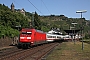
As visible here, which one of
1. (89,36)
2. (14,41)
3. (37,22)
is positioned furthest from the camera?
(89,36)

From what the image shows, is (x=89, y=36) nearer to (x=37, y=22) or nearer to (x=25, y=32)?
(x=37, y=22)

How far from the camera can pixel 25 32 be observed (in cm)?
3975

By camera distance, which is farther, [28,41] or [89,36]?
[89,36]

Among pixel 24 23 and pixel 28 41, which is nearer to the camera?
pixel 28 41

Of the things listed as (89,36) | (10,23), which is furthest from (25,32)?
(89,36)

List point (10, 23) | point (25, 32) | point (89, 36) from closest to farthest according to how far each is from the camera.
Answer: 1. point (25, 32)
2. point (10, 23)
3. point (89, 36)

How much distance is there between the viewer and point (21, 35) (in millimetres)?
39812

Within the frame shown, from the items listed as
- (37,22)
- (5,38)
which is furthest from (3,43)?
(37,22)

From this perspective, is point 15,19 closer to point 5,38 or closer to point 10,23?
point 10,23

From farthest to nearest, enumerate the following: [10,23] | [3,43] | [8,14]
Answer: [8,14] < [10,23] < [3,43]

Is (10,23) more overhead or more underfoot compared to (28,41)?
more overhead

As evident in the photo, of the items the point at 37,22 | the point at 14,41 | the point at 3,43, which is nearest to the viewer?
the point at 3,43

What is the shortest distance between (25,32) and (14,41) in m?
20.8

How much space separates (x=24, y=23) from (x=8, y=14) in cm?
709
